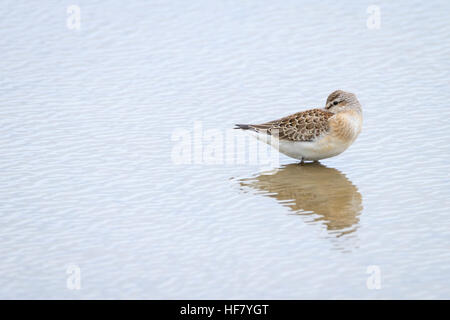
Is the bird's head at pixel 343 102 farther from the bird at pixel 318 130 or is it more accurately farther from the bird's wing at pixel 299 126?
the bird's wing at pixel 299 126

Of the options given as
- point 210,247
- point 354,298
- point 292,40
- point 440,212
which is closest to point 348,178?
point 440,212

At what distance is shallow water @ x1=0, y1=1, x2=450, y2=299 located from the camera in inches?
401

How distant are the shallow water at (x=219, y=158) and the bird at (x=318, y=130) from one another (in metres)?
0.34

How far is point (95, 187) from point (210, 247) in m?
3.09

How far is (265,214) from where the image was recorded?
12055 mm

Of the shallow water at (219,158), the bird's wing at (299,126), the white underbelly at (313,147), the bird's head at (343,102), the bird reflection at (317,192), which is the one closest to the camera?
the shallow water at (219,158)

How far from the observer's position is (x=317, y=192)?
1297cm

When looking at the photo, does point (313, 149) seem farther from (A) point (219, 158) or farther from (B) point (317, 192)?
(A) point (219, 158)

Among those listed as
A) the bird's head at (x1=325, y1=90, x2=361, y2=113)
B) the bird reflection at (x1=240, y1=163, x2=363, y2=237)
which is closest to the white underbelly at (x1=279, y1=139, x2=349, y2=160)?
the bird reflection at (x1=240, y1=163, x2=363, y2=237)

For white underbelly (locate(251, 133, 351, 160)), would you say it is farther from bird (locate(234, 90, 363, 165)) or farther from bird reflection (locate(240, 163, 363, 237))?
bird reflection (locate(240, 163, 363, 237))

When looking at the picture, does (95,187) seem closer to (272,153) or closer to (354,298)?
(272,153)

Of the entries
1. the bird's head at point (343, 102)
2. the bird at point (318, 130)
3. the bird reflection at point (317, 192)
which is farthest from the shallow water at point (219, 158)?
the bird's head at point (343, 102)

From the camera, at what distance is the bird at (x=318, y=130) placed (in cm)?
1402
